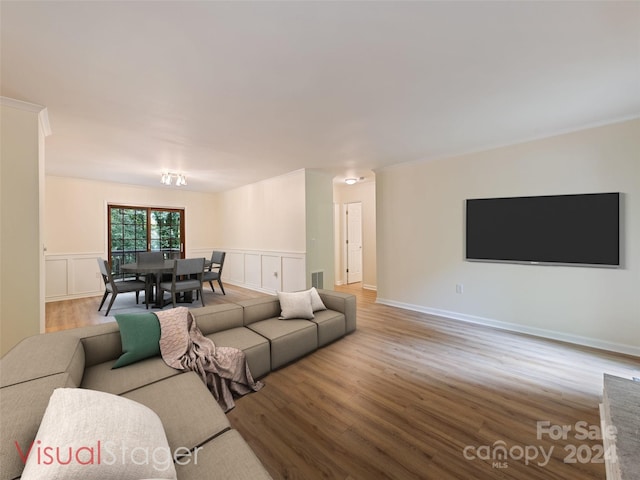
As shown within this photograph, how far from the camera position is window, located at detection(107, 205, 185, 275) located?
6.10 m

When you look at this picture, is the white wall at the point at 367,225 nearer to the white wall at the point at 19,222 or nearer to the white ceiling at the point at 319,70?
the white ceiling at the point at 319,70

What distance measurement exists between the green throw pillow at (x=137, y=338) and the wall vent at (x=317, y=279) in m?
3.24

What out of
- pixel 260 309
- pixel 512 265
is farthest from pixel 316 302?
pixel 512 265

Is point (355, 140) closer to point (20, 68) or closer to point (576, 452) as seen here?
point (20, 68)

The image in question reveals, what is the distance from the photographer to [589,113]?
2676mm

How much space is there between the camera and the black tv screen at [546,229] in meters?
2.90

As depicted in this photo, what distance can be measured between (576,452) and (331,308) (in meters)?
2.34

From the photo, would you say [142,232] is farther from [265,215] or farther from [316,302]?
[316,302]

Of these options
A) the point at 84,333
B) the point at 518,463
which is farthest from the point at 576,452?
the point at 84,333

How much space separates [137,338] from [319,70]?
234 centimetres

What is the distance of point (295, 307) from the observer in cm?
295

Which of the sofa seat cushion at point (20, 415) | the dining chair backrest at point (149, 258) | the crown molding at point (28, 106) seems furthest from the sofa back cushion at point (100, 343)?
the dining chair backrest at point (149, 258)

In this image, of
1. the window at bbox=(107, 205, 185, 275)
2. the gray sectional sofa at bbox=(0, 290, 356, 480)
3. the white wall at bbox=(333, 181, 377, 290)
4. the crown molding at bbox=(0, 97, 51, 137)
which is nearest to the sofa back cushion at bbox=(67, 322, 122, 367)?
the gray sectional sofa at bbox=(0, 290, 356, 480)

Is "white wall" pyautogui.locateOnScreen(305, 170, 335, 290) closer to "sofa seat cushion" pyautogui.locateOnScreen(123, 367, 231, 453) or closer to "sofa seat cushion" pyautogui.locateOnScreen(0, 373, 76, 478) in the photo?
"sofa seat cushion" pyautogui.locateOnScreen(123, 367, 231, 453)
